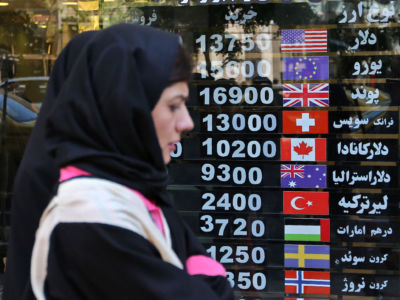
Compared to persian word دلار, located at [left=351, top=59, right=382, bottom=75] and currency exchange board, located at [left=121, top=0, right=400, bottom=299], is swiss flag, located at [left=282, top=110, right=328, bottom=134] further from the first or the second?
persian word دلار, located at [left=351, top=59, right=382, bottom=75]

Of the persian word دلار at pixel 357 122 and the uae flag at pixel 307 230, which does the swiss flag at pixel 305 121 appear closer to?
the persian word دلار at pixel 357 122

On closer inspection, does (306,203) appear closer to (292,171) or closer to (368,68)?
(292,171)

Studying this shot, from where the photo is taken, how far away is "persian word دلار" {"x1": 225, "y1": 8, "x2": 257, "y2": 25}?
4074 mm

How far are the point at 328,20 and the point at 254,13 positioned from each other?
47 cm

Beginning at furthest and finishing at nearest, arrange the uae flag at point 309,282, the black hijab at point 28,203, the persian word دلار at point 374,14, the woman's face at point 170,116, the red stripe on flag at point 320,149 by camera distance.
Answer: the uae flag at point 309,282
the red stripe on flag at point 320,149
the persian word دلار at point 374,14
the black hijab at point 28,203
the woman's face at point 170,116

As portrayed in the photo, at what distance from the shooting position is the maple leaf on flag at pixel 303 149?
4.09 meters

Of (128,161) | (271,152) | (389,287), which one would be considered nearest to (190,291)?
(128,161)

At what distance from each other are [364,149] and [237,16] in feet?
3.82

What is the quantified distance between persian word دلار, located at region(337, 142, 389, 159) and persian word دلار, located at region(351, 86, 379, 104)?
0.88 ft

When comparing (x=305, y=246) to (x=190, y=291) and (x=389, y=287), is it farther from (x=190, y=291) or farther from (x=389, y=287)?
(x=190, y=291)

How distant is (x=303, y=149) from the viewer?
13.4 ft

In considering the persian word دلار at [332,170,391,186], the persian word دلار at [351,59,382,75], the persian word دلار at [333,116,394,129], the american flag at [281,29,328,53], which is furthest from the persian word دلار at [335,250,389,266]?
the american flag at [281,29,328,53]

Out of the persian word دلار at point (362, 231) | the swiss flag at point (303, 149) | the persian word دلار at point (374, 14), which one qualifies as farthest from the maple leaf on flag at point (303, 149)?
the persian word دلار at point (374, 14)

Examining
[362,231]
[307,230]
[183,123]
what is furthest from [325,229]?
[183,123]
